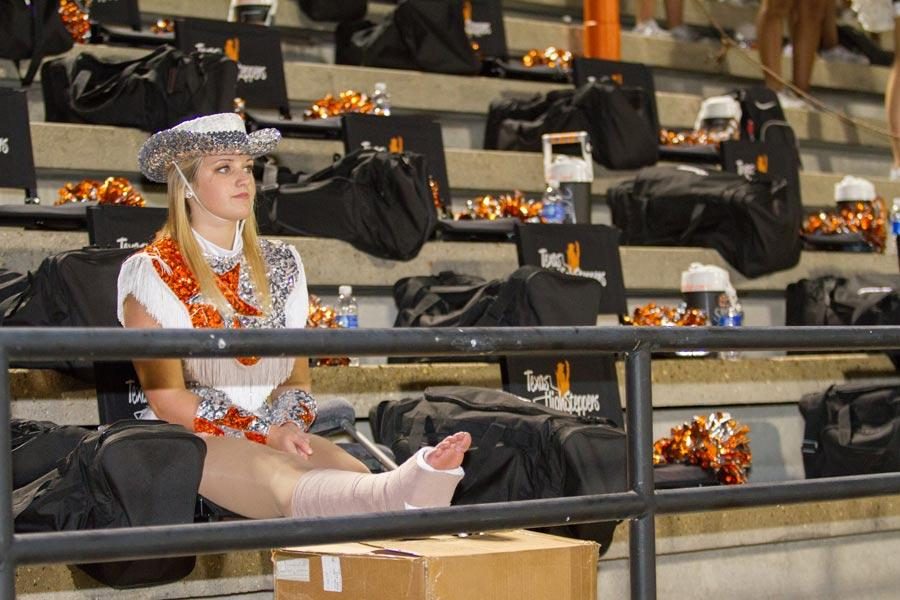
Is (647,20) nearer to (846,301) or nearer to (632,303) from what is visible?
(632,303)

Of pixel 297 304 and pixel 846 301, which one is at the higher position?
pixel 297 304

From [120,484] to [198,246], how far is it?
79 cm

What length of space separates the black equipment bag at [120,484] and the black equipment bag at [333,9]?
12.0ft

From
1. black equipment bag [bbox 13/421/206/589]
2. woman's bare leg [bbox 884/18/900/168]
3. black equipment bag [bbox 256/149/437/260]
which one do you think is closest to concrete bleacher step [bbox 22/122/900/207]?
woman's bare leg [bbox 884/18/900/168]

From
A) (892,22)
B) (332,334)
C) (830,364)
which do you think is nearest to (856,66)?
(892,22)

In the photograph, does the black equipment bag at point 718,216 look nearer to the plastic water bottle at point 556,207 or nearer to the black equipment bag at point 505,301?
the plastic water bottle at point 556,207

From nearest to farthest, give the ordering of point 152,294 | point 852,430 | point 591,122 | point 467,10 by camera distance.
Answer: point 152,294 → point 852,430 → point 591,122 → point 467,10

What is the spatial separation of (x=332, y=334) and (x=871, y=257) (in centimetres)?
459

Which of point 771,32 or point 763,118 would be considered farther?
point 771,32

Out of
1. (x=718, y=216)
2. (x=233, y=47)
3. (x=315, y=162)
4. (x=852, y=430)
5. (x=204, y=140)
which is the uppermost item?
(x=233, y=47)

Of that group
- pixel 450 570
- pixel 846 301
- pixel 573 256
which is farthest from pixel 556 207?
pixel 450 570

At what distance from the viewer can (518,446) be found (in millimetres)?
3553

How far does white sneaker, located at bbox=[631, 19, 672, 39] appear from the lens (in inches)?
290

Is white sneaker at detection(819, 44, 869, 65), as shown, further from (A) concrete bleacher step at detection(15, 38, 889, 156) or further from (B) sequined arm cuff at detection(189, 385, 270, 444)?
(B) sequined arm cuff at detection(189, 385, 270, 444)
